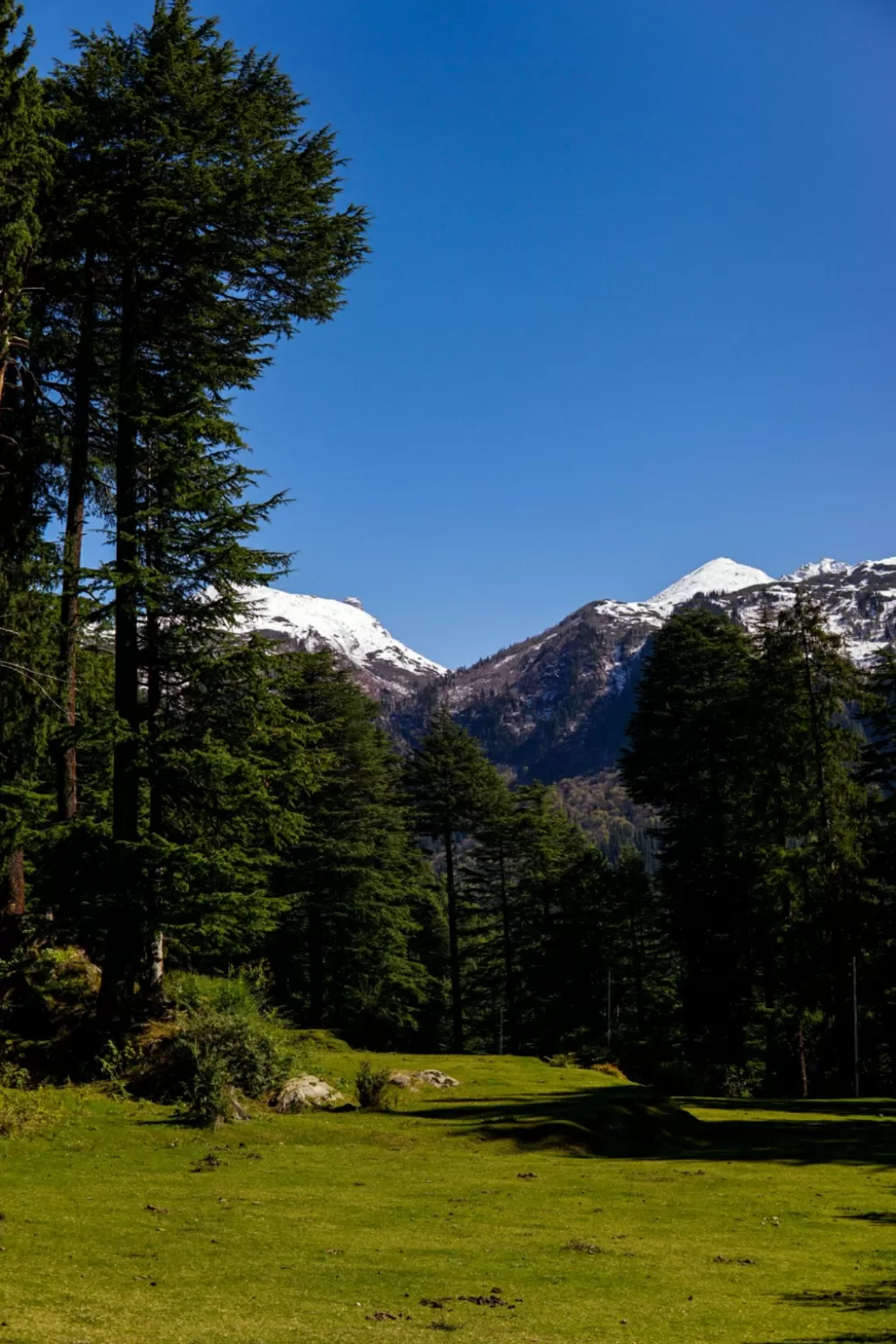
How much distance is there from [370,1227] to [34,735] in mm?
14535

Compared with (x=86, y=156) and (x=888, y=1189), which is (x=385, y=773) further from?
(x=888, y=1189)

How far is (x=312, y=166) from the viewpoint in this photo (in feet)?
86.4

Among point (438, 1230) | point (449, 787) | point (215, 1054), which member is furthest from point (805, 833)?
point (438, 1230)

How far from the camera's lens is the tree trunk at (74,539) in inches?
915

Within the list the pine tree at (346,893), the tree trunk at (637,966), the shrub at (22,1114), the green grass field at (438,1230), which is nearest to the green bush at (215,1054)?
the green grass field at (438,1230)

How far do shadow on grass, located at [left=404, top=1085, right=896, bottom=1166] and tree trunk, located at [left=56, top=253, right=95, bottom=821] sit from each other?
1135cm

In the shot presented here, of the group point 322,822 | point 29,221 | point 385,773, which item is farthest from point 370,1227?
point 385,773

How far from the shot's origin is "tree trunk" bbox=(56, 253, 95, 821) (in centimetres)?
2323

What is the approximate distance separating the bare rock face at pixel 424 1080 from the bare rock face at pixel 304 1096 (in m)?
4.10

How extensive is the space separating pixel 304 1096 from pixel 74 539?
562 inches

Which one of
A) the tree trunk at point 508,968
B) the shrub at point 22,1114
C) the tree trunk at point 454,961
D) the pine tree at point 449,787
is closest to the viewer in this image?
the shrub at point 22,1114

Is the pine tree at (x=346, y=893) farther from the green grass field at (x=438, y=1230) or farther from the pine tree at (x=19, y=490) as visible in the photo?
the green grass field at (x=438, y=1230)

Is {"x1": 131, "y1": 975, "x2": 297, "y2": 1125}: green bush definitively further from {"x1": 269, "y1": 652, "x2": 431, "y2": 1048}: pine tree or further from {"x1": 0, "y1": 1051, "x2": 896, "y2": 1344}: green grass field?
{"x1": 269, "y1": 652, "x2": 431, "y2": 1048}: pine tree

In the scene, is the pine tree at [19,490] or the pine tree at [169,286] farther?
the pine tree at [169,286]
